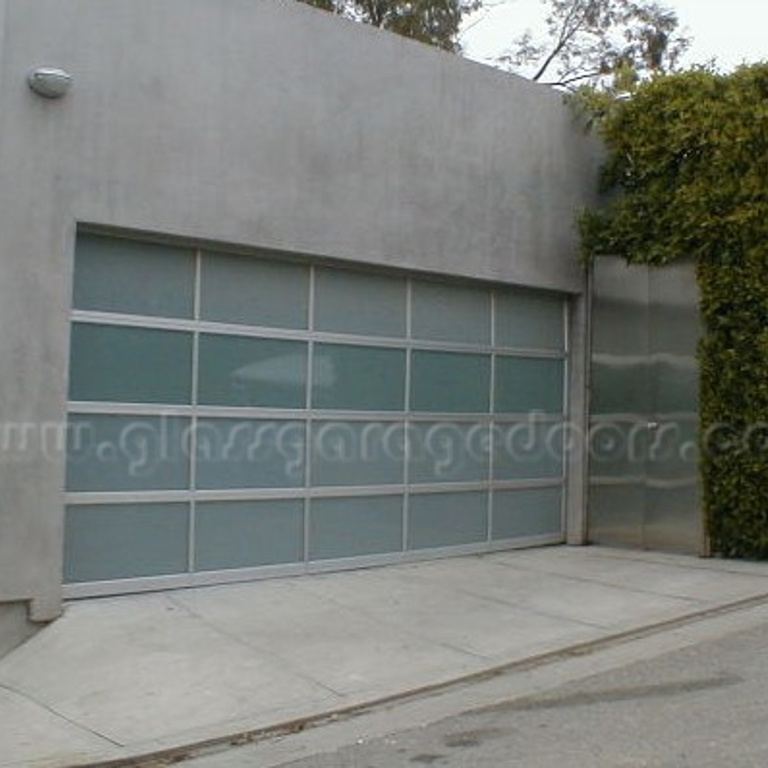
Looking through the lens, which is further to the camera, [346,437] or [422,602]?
[346,437]

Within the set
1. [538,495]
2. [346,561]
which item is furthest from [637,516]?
[346,561]

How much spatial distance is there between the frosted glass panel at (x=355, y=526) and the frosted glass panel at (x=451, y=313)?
5.52ft

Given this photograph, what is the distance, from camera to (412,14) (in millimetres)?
23391

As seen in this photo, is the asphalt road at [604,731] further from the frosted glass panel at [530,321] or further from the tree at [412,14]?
the tree at [412,14]

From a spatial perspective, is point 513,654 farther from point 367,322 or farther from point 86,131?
point 86,131

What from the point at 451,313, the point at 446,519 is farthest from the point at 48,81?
the point at 446,519

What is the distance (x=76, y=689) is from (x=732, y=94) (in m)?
8.06

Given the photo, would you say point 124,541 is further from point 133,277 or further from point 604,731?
point 604,731

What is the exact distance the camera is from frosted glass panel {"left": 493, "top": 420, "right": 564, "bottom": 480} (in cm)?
1218

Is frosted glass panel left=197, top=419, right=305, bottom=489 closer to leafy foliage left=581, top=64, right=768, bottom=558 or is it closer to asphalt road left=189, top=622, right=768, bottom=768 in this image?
asphalt road left=189, top=622, right=768, bottom=768

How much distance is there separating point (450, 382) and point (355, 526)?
1.82m

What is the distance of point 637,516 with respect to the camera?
40.2ft

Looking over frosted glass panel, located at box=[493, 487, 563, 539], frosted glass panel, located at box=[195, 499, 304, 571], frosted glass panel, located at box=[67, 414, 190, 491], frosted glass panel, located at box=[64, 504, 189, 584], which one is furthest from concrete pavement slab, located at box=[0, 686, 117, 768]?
frosted glass panel, located at box=[493, 487, 563, 539]

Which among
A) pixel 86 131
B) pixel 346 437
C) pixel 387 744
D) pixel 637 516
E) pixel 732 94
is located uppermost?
pixel 732 94
